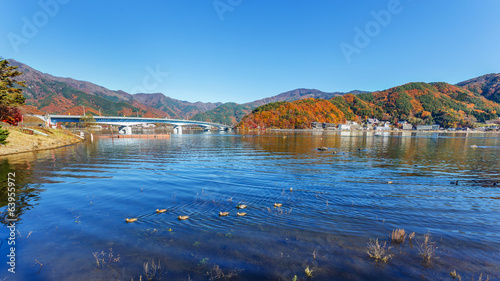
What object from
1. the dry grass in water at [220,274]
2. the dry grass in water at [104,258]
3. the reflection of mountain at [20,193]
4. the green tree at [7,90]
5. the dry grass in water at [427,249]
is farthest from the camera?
the green tree at [7,90]

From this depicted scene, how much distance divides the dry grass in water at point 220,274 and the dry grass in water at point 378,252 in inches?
192

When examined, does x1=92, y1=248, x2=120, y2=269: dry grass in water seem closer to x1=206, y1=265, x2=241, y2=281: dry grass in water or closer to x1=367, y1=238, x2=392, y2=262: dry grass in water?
x1=206, y1=265, x2=241, y2=281: dry grass in water

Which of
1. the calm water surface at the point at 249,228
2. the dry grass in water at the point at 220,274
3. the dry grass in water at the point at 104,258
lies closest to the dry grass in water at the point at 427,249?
the calm water surface at the point at 249,228

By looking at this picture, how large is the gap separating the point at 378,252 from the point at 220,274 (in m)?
5.70

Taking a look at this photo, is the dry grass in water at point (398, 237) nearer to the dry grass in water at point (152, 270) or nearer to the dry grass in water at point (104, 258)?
the dry grass in water at point (152, 270)

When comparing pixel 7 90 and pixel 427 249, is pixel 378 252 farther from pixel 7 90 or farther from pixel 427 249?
pixel 7 90

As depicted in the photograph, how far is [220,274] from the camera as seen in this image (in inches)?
254

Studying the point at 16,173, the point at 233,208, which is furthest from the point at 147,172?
the point at 233,208

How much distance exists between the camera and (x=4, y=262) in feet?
22.8

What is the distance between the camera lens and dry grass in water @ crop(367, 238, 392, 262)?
23.9ft

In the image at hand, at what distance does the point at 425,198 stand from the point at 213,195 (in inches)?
580

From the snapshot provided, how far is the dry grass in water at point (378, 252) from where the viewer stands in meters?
7.29

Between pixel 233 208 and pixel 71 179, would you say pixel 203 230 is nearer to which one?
pixel 233 208

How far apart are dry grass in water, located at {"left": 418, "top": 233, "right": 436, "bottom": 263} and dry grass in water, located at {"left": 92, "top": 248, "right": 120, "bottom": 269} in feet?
35.3
